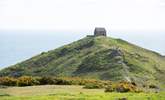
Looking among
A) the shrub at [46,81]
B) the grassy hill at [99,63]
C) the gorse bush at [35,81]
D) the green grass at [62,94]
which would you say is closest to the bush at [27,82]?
the gorse bush at [35,81]

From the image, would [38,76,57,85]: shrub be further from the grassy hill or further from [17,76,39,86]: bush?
the grassy hill

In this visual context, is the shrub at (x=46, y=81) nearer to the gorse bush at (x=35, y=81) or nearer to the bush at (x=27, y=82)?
the gorse bush at (x=35, y=81)

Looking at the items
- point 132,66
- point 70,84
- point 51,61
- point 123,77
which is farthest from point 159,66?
point 70,84

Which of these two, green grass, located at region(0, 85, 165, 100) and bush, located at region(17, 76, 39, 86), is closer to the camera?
green grass, located at region(0, 85, 165, 100)

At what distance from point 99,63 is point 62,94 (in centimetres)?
8631

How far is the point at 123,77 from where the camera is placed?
4296 inches

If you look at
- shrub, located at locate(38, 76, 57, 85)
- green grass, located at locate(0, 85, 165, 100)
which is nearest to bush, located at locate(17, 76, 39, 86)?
shrub, located at locate(38, 76, 57, 85)

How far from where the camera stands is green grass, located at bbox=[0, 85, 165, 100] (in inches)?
1638

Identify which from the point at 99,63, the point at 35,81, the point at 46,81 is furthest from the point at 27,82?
the point at 99,63

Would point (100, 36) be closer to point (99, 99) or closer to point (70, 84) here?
point (70, 84)

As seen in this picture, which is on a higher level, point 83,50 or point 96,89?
point 83,50

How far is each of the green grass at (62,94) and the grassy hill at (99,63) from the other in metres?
57.6

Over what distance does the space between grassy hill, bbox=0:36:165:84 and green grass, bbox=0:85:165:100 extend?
57.6m

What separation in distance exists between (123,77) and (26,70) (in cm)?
4480
